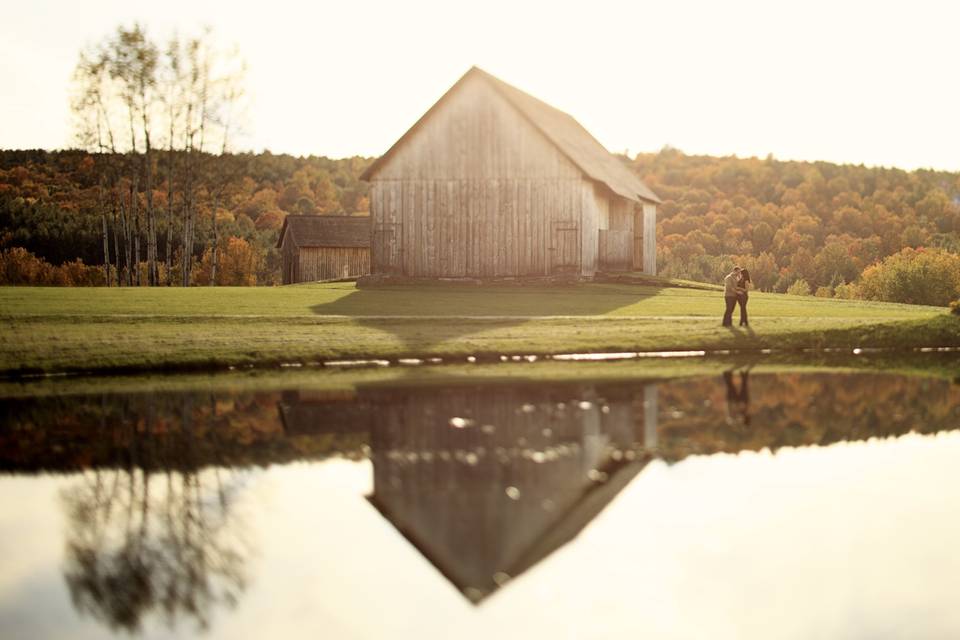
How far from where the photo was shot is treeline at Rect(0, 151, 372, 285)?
7512 cm

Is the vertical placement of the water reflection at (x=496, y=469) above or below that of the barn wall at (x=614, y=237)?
below

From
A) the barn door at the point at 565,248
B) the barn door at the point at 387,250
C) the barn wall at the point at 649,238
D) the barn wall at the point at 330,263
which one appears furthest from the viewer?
the barn wall at the point at 330,263

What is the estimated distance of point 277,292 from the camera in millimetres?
41531

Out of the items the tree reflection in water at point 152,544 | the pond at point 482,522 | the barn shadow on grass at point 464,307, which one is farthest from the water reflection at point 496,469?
the barn shadow on grass at point 464,307

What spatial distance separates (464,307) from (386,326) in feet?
21.8

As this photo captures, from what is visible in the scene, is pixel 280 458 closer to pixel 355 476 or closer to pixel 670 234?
pixel 355 476

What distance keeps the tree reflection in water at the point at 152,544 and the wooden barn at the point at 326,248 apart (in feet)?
190

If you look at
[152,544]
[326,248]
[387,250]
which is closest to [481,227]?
[387,250]

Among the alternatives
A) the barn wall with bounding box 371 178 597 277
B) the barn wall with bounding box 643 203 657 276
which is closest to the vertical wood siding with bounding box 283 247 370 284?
the barn wall with bounding box 643 203 657 276

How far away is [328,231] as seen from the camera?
6962cm

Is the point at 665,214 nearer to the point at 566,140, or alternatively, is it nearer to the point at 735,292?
the point at 566,140

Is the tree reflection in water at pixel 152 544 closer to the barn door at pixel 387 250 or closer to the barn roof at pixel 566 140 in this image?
the barn roof at pixel 566 140

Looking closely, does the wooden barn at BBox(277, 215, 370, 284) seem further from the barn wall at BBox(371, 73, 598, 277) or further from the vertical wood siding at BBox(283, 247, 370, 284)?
the barn wall at BBox(371, 73, 598, 277)

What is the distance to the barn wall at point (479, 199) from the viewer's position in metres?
44.7
